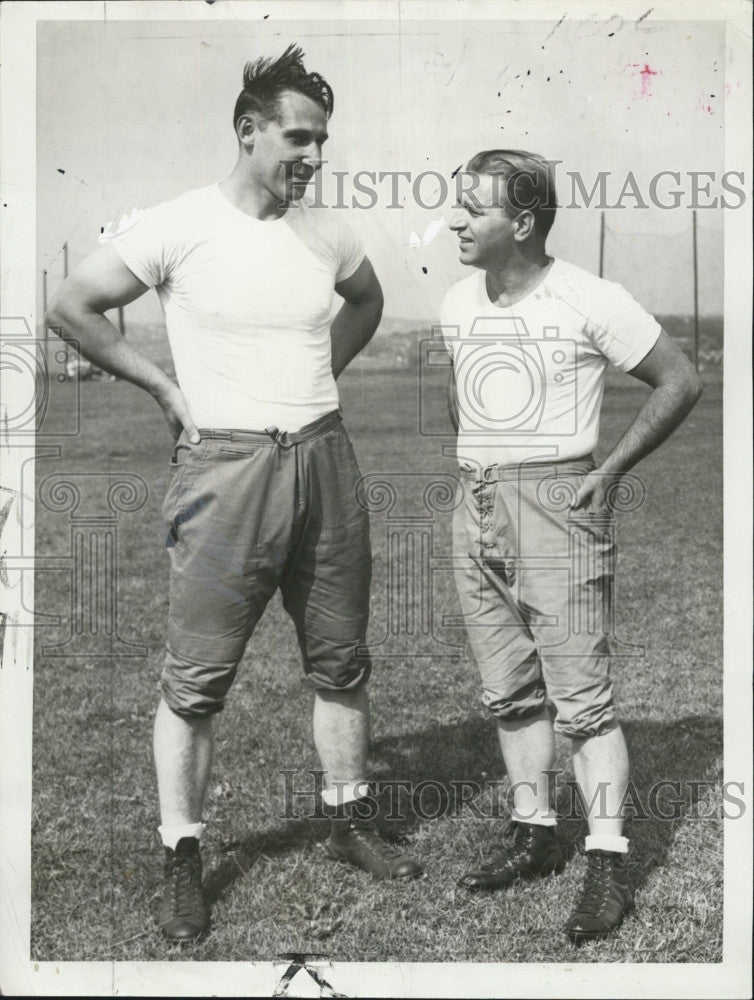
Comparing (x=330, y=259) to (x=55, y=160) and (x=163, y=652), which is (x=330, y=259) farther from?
(x=163, y=652)

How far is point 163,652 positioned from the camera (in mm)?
5973

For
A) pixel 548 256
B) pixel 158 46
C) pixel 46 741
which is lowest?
pixel 46 741

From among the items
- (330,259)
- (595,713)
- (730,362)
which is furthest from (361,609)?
(730,362)

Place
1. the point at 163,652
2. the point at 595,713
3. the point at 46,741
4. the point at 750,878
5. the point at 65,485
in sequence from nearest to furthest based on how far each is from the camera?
the point at 595,713
the point at 750,878
the point at 65,485
the point at 46,741
the point at 163,652

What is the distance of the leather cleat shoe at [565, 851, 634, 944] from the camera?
3795 mm

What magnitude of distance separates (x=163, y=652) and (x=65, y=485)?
5.19 ft

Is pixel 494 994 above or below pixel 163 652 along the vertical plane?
below

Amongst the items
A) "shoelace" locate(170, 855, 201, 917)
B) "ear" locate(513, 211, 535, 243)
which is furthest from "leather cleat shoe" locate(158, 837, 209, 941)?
"ear" locate(513, 211, 535, 243)

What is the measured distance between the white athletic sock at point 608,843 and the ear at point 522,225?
199 centimetres

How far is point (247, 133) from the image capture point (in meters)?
3.87

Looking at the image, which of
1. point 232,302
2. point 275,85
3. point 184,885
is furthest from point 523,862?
point 275,85

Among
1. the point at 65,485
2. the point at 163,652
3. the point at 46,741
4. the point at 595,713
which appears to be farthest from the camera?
the point at 163,652

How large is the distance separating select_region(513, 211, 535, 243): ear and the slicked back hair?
0.01 m

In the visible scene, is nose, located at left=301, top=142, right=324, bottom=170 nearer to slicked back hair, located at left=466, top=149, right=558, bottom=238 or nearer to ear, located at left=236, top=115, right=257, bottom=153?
ear, located at left=236, top=115, right=257, bottom=153
